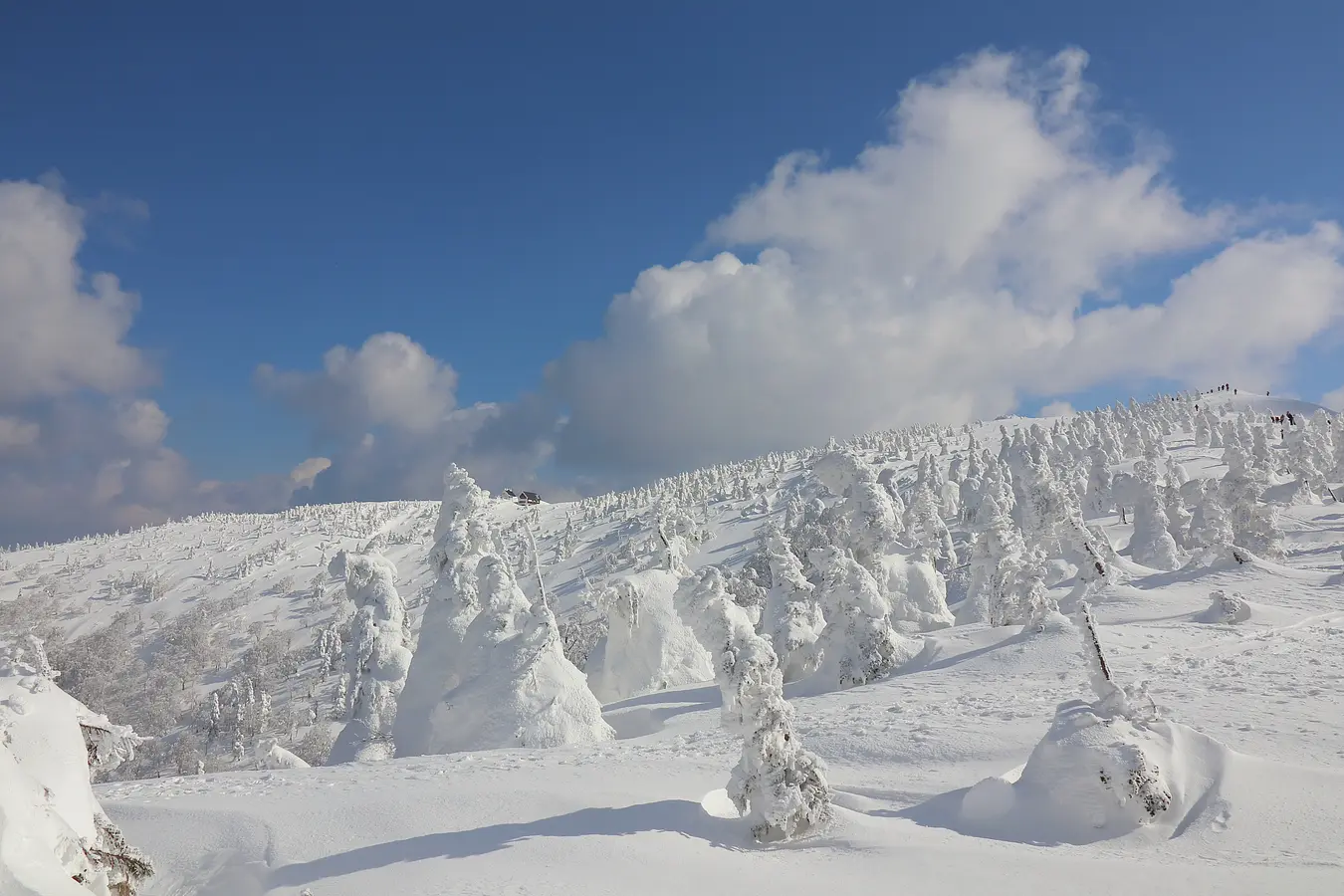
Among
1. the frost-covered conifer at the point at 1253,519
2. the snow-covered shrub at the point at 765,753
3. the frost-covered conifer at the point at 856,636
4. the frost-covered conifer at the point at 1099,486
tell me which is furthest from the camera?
the frost-covered conifer at the point at 1099,486

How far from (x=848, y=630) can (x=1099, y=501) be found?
296 ft

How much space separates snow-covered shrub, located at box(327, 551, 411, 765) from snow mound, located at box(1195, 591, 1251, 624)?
3539cm

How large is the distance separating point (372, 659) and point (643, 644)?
44.4 ft

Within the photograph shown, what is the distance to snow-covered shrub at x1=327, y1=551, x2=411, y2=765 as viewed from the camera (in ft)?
94.3

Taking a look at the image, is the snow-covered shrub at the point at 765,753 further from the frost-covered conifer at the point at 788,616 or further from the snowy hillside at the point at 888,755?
the frost-covered conifer at the point at 788,616

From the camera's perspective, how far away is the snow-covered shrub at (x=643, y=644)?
36.7m

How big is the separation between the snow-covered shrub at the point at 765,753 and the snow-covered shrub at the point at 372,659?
21334 millimetres

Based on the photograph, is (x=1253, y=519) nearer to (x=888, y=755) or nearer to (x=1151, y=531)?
(x=1151, y=531)

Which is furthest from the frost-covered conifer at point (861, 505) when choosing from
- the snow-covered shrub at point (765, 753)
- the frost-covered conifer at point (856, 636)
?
the snow-covered shrub at point (765, 753)

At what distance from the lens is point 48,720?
8.38 meters

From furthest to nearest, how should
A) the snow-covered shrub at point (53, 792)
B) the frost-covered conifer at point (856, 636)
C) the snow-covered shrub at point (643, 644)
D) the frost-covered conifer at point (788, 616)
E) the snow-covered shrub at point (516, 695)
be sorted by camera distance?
1. the snow-covered shrub at point (643, 644)
2. the frost-covered conifer at point (788, 616)
3. the frost-covered conifer at point (856, 636)
4. the snow-covered shrub at point (516, 695)
5. the snow-covered shrub at point (53, 792)

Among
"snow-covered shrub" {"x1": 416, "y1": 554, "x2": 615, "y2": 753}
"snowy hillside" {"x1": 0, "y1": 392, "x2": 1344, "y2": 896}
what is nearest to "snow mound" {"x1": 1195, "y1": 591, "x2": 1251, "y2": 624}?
"snowy hillside" {"x1": 0, "y1": 392, "x2": 1344, "y2": 896}

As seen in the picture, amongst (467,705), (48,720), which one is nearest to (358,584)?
(467,705)

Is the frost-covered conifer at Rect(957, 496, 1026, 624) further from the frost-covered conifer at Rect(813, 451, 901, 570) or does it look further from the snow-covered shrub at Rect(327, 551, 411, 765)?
the snow-covered shrub at Rect(327, 551, 411, 765)
